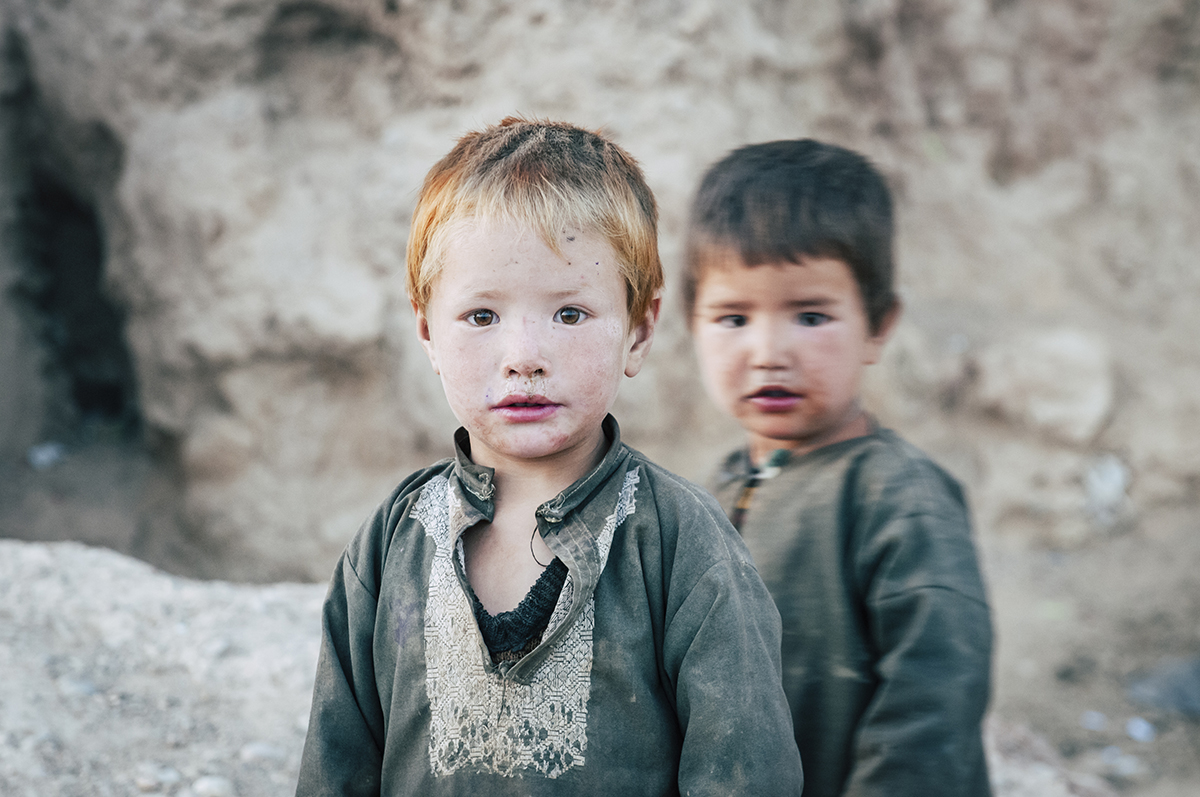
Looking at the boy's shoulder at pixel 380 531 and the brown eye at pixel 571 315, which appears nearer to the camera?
the brown eye at pixel 571 315

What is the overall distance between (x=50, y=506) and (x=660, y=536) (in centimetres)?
506

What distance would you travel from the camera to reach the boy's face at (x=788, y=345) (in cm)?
147

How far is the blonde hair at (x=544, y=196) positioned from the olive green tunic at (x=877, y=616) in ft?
1.67

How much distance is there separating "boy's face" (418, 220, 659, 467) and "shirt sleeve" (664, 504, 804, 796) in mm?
258

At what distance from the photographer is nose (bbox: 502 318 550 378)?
104 centimetres

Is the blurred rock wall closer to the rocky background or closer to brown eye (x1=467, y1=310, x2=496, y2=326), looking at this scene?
the rocky background

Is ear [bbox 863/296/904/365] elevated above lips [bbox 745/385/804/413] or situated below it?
above

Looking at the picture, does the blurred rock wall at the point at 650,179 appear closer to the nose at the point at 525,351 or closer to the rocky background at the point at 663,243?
the rocky background at the point at 663,243

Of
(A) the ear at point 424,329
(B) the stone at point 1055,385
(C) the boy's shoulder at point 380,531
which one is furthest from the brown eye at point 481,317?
(B) the stone at point 1055,385

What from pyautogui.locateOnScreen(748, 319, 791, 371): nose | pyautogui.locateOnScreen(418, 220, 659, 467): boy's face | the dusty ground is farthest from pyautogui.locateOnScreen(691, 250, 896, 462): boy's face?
the dusty ground

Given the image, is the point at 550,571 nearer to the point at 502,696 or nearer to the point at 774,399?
the point at 502,696

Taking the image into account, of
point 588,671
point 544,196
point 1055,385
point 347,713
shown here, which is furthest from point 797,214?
point 1055,385

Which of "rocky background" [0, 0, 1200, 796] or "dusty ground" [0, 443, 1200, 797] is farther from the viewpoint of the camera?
"rocky background" [0, 0, 1200, 796]

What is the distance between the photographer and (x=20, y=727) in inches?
74.2
